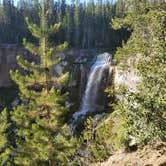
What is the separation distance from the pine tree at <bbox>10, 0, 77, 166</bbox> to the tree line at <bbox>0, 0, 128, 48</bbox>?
62628 mm

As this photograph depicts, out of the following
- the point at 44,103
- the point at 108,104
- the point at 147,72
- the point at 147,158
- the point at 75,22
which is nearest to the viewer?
the point at 147,72

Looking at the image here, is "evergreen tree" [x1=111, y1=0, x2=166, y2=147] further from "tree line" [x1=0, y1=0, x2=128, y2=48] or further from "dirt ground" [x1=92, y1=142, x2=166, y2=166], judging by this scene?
"tree line" [x1=0, y1=0, x2=128, y2=48]

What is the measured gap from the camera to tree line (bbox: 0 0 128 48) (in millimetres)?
91438

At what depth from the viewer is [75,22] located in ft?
310

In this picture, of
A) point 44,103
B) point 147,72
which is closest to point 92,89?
point 44,103

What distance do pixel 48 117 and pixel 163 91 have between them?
10379mm

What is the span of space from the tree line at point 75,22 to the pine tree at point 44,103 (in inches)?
2466

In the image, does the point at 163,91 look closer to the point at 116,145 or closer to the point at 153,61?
the point at 153,61

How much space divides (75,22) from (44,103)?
237ft

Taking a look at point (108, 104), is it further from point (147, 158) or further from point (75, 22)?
point (75, 22)

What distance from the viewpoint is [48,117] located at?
80.1 feet

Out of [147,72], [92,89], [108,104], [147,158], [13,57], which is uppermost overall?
[147,72]

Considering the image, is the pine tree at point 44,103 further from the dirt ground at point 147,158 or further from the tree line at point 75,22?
the tree line at point 75,22

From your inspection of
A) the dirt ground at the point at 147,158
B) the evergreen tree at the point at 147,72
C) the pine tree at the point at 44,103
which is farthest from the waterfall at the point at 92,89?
the evergreen tree at the point at 147,72
